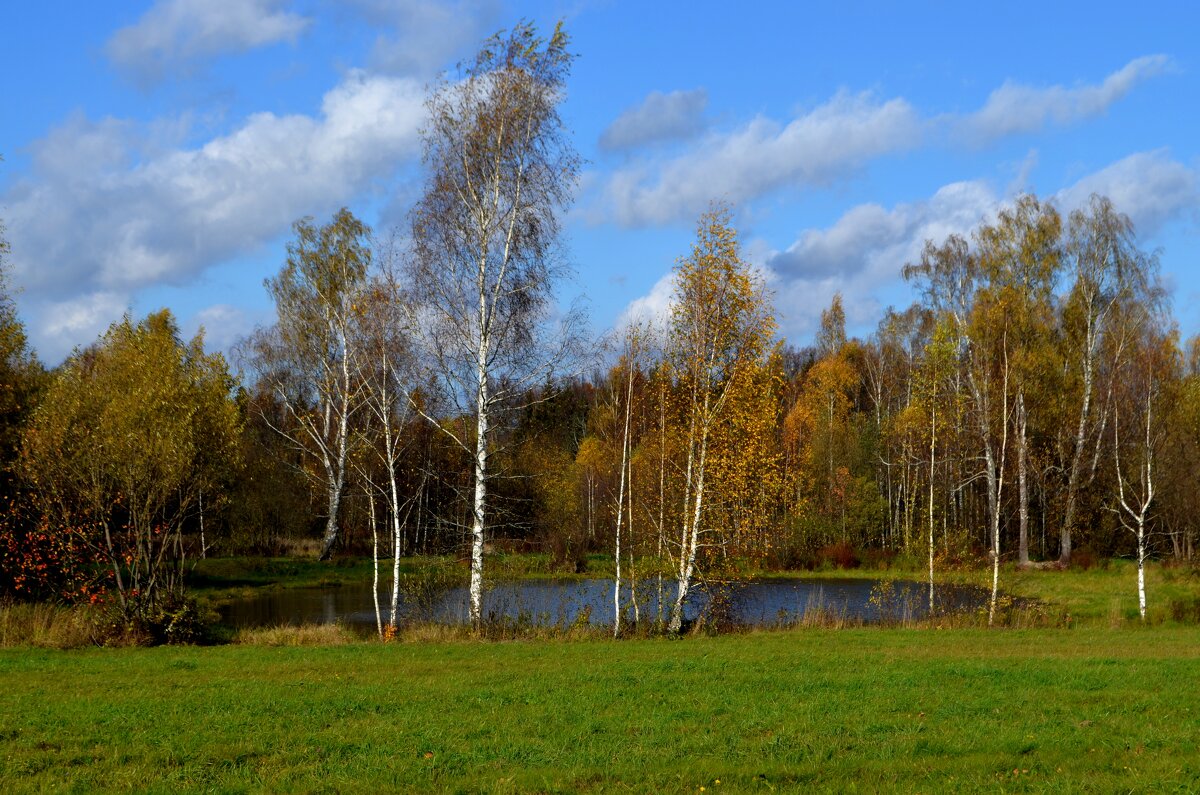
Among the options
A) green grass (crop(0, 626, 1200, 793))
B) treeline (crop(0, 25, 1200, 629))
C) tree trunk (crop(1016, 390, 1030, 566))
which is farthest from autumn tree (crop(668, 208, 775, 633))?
tree trunk (crop(1016, 390, 1030, 566))

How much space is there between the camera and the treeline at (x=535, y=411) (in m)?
20.7

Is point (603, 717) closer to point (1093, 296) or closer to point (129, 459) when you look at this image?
point (129, 459)

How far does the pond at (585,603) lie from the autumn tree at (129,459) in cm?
610

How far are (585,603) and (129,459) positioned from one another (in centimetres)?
1337

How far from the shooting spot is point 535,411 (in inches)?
1287

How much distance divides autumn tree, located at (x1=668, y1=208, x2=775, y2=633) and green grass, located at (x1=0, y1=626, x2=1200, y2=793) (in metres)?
6.25

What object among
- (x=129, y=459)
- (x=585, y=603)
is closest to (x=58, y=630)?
(x=129, y=459)

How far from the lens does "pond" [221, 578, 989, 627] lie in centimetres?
2355

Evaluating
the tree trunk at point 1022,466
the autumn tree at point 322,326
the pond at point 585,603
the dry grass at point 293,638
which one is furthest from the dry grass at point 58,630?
the tree trunk at point 1022,466

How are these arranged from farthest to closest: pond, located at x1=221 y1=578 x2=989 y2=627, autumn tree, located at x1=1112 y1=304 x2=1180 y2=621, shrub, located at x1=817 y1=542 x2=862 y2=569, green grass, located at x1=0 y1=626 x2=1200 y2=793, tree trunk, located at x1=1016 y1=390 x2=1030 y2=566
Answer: shrub, located at x1=817 y1=542 x2=862 y2=569 < tree trunk, located at x1=1016 y1=390 x2=1030 y2=566 < autumn tree, located at x1=1112 y1=304 x2=1180 y2=621 < pond, located at x1=221 y1=578 x2=989 y2=627 < green grass, located at x1=0 y1=626 x2=1200 y2=793

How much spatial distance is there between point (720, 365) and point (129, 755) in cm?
1618

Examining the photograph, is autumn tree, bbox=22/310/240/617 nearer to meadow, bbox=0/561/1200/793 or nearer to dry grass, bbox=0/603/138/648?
dry grass, bbox=0/603/138/648

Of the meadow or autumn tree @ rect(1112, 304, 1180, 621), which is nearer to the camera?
the meadow

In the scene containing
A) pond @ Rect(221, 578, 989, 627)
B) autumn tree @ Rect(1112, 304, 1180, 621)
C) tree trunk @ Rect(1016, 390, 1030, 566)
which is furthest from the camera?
tree trunk @ Rect(1016, 390, 1030, 566)
